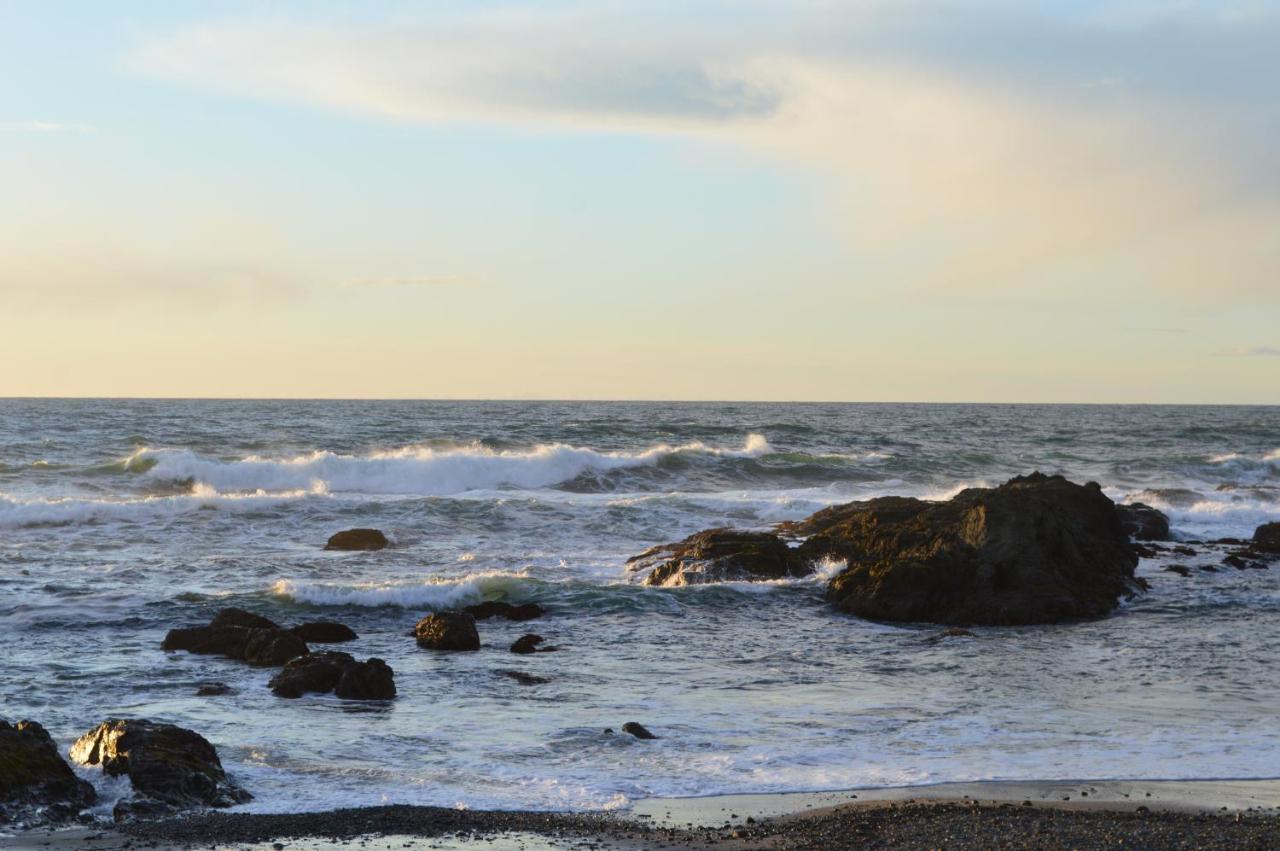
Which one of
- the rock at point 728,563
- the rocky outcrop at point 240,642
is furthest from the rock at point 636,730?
the rock at point 728,563

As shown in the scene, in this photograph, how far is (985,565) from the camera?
1939cm

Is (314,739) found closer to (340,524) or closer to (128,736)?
(128,736)

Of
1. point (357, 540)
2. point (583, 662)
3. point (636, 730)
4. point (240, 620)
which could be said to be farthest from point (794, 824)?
point (357, 540)

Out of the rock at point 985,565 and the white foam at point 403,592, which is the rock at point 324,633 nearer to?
the white foam at point 403,592

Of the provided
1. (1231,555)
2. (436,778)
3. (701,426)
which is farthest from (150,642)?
(701,426)

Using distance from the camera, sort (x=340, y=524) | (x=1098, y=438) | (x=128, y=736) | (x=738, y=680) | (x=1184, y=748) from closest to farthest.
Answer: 1. (x=128, y=736)
2. (x=1184, y=748)
3. (x=738, y=680)
4. (x=340, y=524)
5. (x=1098, y=438)

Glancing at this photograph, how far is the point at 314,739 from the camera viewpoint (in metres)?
11.7

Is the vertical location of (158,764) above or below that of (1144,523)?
below

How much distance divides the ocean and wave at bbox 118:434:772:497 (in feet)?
6.64

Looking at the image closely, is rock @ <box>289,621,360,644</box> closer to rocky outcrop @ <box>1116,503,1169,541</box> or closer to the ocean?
the ocean

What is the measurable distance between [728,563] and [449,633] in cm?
709

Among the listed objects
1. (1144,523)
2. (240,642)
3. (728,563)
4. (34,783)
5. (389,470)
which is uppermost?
(1144,523)

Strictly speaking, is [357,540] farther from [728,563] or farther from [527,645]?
[527,645]

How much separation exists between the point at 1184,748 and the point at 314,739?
8.30m
